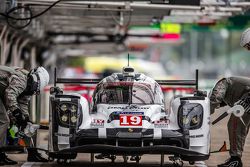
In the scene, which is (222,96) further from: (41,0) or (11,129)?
(41,0)

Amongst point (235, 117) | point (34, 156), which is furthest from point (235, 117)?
point (34, 156)

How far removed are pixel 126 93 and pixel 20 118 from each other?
1595 millimetres

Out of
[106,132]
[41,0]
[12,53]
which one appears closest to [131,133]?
[106,132]

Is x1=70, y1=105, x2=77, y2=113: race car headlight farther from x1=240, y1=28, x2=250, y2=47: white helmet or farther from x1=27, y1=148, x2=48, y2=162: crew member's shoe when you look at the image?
x1=240, y1=28, x2=250, y2=47: white helmet

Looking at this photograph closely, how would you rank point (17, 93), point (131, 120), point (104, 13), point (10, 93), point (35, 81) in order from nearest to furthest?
1. point (131, 120)
2. point (10, 93)
3. point (17, 93)
4. point (35, 81)
5. point (104, 13)

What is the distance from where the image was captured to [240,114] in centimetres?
1362

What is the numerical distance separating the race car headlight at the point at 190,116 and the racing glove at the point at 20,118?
7.53ft

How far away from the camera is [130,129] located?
13000 millimetres

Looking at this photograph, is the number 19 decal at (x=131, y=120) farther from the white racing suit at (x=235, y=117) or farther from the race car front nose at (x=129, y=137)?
the white racing suit at (x=235, y=117)

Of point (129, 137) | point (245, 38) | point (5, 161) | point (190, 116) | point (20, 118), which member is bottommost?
point (5, 161)

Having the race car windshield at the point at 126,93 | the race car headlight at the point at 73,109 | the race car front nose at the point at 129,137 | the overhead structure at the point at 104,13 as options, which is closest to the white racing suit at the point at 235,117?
the race car windshield at the point at 126,93

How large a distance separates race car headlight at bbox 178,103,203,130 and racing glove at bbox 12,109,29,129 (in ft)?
7.53

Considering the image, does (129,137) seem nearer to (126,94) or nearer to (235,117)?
(126,94)

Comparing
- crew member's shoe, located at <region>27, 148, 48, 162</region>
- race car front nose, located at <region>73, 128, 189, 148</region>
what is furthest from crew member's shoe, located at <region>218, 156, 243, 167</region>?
crew member's shoe, located at <region>27, 148, 48, 162</region>
